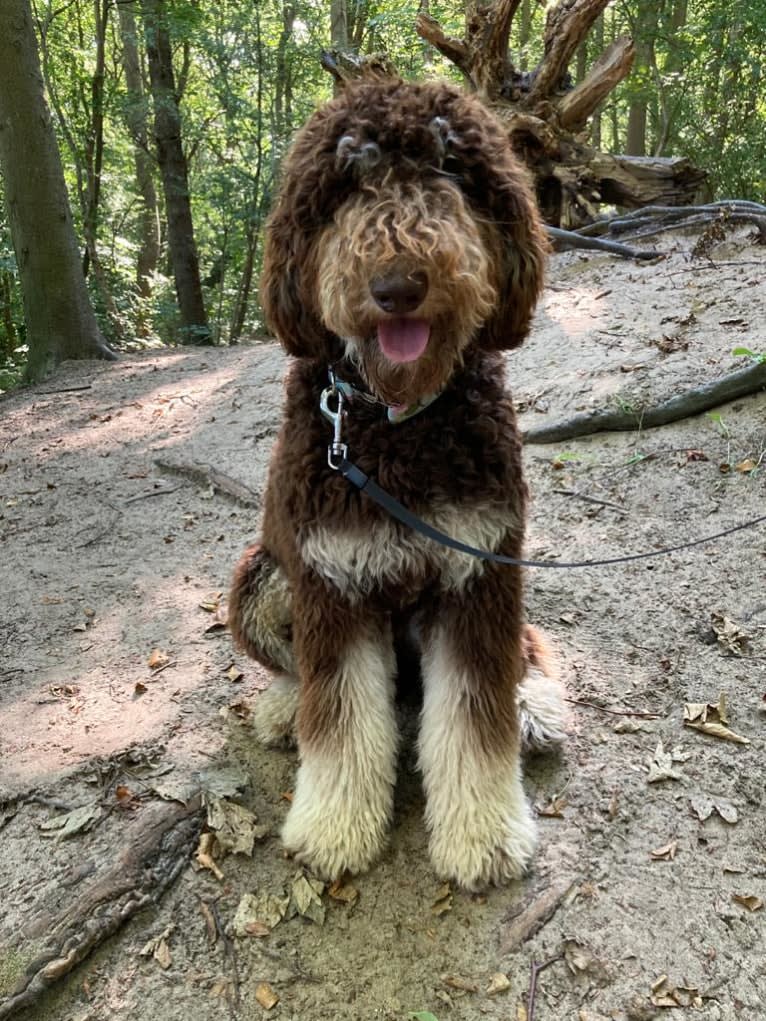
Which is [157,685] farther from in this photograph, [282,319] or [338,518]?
[282,319]

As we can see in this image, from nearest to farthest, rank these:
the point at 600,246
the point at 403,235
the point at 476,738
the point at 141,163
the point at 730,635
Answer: the point at 403,235
the point at 476,738
the point at 730,635
the point at 600,246
the point at 141,163

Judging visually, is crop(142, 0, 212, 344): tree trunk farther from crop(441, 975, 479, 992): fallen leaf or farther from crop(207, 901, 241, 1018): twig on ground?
crop(441, 975, 479, 992): fallen leaf

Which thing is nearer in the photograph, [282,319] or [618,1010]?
[618,1010]

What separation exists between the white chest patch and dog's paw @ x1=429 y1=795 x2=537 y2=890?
783mm

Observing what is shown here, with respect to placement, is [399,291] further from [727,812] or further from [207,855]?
Answer: [727,812]

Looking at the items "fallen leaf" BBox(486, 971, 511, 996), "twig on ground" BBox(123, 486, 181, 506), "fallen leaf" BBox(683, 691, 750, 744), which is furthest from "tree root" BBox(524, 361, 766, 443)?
"fallen leaf" BBox(486, 971, 511, 996)

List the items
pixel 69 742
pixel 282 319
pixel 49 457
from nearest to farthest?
pixel 282 319 < pixel 69 742 < pixel 49 457

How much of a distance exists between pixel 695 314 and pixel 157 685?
4.76 m

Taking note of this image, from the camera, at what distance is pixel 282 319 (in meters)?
2.22

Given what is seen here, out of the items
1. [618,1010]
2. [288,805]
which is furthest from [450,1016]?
[288,805]

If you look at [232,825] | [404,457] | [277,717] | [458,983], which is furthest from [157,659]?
[458,983]

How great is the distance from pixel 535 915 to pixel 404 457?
1.43 m

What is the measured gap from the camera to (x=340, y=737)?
2434 mm

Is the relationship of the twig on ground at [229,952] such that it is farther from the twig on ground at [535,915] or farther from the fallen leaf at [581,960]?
the fallen leaf at [581,960]
